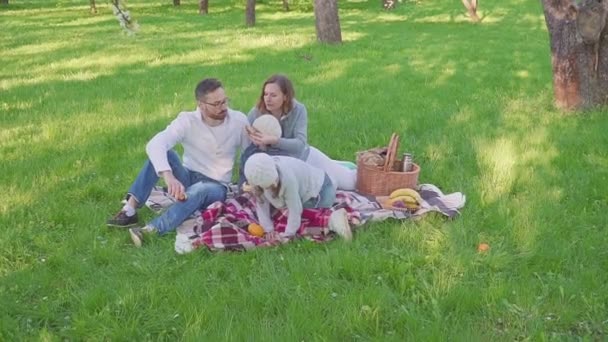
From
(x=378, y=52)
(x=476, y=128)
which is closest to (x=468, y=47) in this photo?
(x=378, y=52)

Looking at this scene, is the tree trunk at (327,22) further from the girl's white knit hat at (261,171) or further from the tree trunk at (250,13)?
the girl's white knit hat at (261,171)

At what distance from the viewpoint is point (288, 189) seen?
480 cm

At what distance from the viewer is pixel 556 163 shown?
6.41 m

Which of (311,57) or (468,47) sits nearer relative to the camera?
(311,57)

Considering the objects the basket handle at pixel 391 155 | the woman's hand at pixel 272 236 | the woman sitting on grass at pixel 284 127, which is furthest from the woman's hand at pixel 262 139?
the basket handle at pixel 391 155

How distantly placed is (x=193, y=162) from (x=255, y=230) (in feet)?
3.40

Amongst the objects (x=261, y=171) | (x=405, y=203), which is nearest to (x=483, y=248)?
(x=405, y=203)

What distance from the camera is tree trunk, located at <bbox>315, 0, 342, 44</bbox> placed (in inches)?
604

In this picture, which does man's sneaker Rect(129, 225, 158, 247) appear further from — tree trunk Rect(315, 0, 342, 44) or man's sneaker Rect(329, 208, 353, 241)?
tree trunk Rect(315, 0, 342, 44)

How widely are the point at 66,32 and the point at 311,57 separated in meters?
10.1

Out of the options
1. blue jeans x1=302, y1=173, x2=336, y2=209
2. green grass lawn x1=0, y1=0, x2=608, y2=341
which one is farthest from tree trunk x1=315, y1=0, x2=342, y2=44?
blue jeans x1=302, y1=173, x2=336, y2=209

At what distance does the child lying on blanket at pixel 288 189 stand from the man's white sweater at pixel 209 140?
0.69m

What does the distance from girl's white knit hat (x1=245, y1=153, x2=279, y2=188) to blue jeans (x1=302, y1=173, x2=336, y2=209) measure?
2.23 feet

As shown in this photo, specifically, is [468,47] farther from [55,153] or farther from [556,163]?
[55,153]
